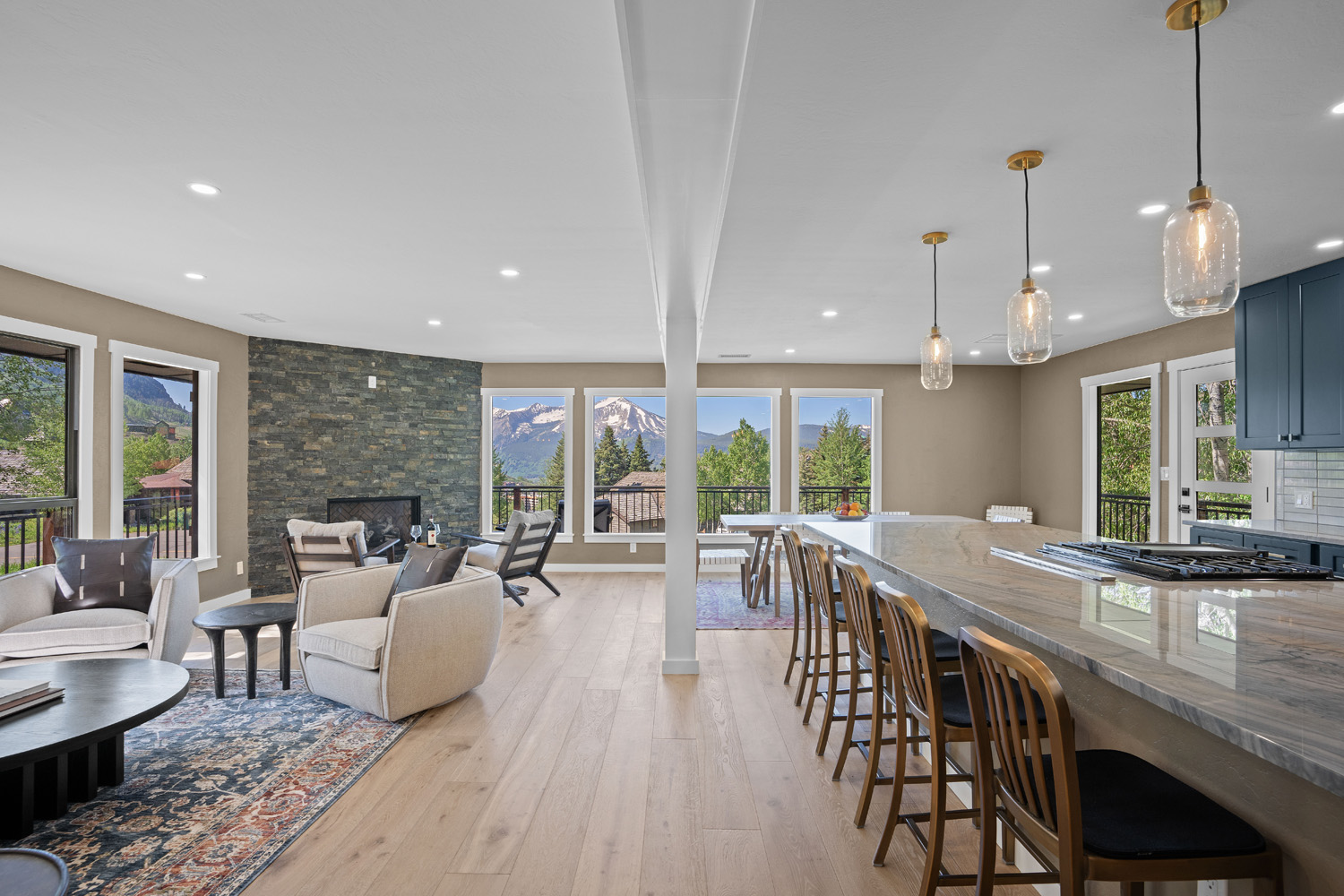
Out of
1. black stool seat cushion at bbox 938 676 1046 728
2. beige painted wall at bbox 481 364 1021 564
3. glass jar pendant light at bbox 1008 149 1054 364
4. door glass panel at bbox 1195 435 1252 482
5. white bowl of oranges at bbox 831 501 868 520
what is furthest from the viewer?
beige painted wall at bbox 481 364 1021 564

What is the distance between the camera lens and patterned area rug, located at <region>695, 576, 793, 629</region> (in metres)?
5.54

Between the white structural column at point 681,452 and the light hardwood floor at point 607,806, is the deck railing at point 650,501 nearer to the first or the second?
the white structural column at point 681,452

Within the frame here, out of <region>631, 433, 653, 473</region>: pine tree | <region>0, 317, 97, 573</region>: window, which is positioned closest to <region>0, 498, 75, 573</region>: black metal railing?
<region>0, 317, 97, 573</region>: window

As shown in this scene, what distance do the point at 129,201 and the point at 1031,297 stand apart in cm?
407

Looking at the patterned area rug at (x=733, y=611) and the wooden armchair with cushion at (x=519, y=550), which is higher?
the wooden armchair with cushion at (x=519, y=550)

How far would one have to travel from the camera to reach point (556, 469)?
8.28 meters

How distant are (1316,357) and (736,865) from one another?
14.5 ft

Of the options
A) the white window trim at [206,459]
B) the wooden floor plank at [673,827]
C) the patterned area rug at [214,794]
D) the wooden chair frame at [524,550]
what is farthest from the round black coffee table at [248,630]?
the white window trim at [206,459]

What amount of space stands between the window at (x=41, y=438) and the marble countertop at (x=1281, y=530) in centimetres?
771

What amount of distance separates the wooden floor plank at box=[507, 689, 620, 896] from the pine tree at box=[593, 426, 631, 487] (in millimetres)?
4905

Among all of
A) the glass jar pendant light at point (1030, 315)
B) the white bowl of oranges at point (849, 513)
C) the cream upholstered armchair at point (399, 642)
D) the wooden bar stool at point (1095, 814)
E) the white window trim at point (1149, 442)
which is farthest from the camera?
the white window trim at point (1149, 442)

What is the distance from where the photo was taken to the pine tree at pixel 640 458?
27.5 ft

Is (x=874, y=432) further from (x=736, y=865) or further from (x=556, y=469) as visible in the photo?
(x=736, y=865)

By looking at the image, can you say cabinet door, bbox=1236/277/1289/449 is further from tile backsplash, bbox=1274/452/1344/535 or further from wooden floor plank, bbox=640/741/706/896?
wooden floor plank, bbox=640/741/706/896
